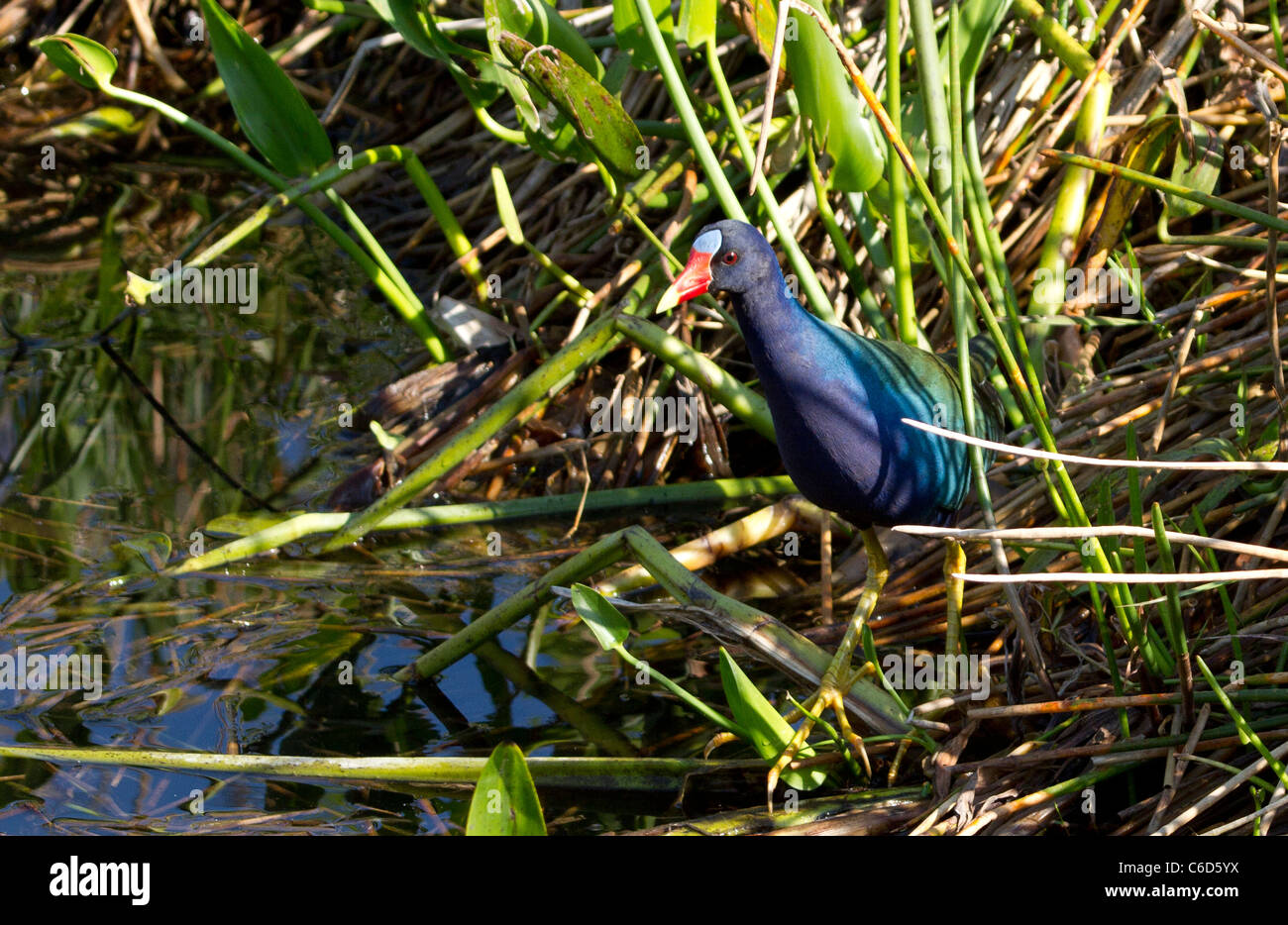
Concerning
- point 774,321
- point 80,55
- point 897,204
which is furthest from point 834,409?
point 80,55

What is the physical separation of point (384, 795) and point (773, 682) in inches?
28.4

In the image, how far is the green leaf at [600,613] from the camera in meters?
1.60

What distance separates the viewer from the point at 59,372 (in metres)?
3.27

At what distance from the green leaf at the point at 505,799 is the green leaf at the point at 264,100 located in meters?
1.61

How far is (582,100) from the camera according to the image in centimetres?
220

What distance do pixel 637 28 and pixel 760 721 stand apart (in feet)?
4.23

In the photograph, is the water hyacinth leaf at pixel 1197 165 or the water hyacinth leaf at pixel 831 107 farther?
the water hyacinth leaf at pixel 1197 165

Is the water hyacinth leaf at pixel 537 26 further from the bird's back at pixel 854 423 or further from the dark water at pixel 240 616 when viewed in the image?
the dark water at pixel 240 616

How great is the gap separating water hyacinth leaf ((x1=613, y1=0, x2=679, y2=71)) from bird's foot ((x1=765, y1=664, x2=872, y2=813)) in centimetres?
115

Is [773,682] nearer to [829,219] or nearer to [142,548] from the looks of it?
[829,219]

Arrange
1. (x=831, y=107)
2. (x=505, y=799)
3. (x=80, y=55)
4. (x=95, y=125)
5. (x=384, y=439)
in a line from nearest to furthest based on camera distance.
A: (x=505, y=799), (x=831, y=107), (x=80, y=55), (x=384, y=439), (x=95, y=125)

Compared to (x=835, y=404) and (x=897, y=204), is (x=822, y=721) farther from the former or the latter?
(x=897, y=204)

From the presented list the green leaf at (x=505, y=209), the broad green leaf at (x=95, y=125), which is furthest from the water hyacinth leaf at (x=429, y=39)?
the broad green leaf at (x=95, y=125)
